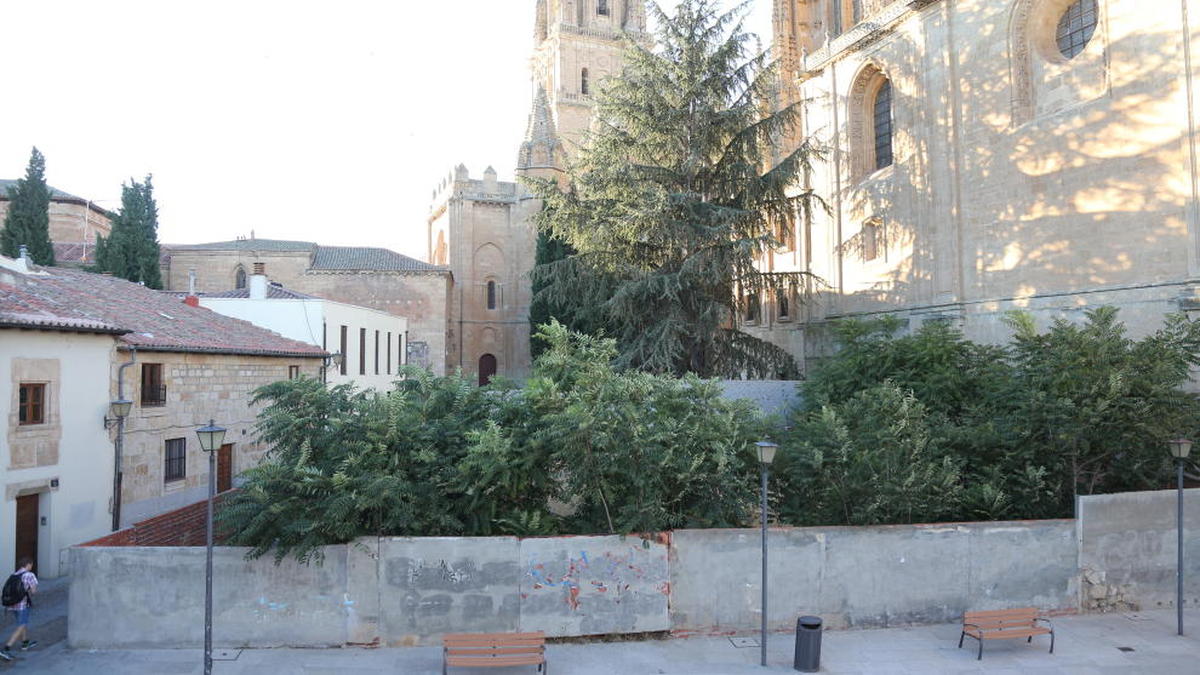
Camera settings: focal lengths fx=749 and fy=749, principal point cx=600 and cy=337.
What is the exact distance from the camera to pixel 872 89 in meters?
24.6

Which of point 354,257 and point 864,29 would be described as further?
point 354,257

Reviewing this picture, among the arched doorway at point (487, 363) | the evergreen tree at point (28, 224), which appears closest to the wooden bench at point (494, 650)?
the evergreen tree at point (28, 224)

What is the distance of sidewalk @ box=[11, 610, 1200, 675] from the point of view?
30.9 feet

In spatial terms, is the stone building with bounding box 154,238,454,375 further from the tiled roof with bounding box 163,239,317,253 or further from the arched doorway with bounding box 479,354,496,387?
the arched doorway with bounding box 479,354,496,387

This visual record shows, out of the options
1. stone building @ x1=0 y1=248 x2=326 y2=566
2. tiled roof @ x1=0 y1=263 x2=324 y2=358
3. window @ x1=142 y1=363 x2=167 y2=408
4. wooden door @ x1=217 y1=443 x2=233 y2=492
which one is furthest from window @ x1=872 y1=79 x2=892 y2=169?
window @ x1=142 y1=363 x2=167 y2=408

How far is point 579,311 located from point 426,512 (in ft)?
36.6

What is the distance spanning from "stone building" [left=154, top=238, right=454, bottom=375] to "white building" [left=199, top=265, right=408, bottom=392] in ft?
24.7

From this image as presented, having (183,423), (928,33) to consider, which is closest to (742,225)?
(928,33)

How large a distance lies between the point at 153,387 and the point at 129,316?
6.11 feet

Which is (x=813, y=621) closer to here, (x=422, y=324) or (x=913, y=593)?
(x=913, y=593)

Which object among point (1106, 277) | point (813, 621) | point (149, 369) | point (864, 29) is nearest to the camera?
point (813, 621)

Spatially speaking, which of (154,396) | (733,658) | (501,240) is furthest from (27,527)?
(501,240)

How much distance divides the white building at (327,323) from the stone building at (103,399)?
10.7 ft

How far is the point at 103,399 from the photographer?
14.1 metres
